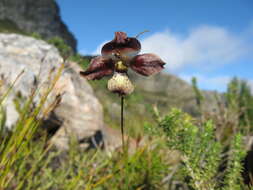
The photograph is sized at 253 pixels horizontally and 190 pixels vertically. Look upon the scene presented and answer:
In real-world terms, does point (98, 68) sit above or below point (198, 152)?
above

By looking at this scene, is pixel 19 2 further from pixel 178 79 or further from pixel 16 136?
pixel 16 136

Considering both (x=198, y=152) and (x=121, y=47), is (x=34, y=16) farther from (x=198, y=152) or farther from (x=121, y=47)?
(x=198, y=152)

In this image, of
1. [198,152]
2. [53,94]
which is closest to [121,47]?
[198,152]

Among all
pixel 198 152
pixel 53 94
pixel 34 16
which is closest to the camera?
pixel 198 152

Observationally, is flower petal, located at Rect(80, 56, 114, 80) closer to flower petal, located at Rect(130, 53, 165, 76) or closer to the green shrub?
flower petal, located at Rect(130, 53, 165, 76)

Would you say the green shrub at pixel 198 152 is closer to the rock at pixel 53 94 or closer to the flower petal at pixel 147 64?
the flower petal at pixel 147 64
